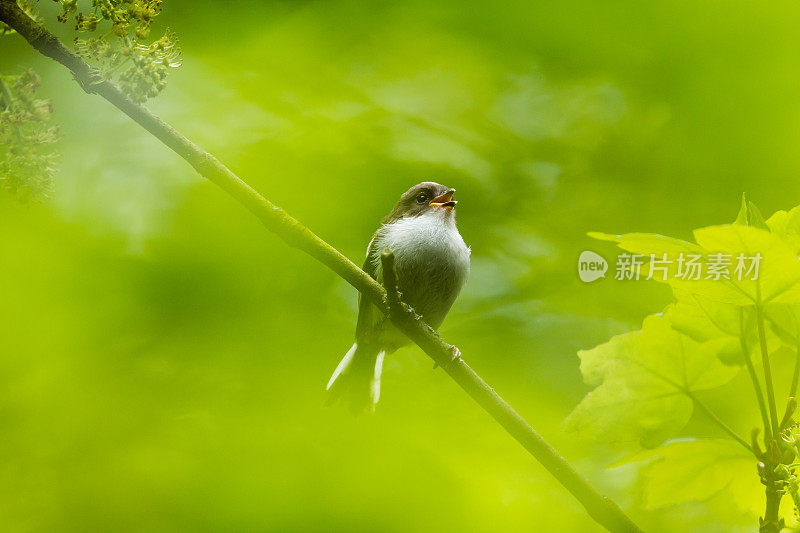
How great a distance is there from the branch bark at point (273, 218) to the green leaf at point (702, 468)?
0.12 feet

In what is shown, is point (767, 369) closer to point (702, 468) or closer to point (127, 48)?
point (702, 468)

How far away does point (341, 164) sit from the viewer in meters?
1.23

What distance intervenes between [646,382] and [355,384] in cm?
77

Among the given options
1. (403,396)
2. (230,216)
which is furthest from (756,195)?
(230,216)

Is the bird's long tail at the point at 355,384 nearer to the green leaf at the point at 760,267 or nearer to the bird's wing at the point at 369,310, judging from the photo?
the bird's wing at the point at 369,310

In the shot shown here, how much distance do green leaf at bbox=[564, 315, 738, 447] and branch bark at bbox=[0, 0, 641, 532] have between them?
0.05 metres

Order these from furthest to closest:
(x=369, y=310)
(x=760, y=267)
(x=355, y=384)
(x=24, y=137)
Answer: (x=369, y=310) < (x=355, y=384) < (x=24, y=137) < (x=760, y=267)

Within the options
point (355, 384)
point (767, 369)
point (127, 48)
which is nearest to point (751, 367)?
point (767, 369)

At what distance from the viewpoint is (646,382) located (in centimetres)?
41

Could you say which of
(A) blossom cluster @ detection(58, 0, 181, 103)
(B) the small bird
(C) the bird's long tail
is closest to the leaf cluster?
(A) blossom cluster @ detection(58, 0, 181, 103)

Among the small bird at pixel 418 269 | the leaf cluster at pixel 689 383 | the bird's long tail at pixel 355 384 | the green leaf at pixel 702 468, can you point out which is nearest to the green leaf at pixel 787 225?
the leaf cluster at pixel 689 383

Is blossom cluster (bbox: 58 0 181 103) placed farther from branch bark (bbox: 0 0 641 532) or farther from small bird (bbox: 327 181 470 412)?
small bird (bbox: 327 181 470 412)

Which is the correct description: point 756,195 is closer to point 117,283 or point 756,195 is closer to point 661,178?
point 661,178

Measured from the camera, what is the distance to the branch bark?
0.43 m
